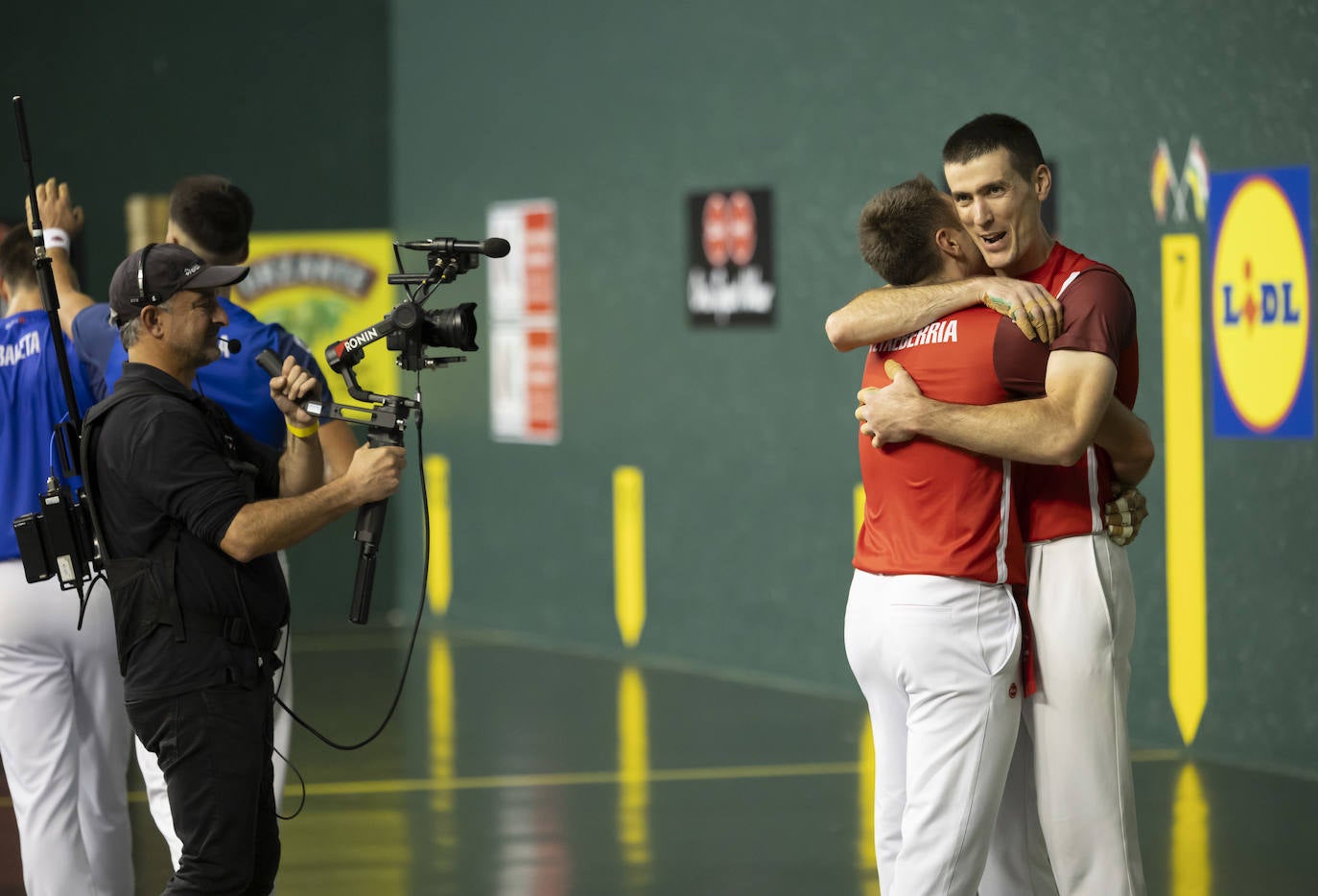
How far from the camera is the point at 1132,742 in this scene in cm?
671

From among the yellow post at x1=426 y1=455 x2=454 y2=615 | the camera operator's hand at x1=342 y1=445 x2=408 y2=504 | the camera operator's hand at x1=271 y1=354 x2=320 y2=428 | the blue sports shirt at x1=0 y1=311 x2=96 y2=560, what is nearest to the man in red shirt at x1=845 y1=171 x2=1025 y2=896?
the camera operator's hand at x1=342 y1=445 x2=408 y2=504

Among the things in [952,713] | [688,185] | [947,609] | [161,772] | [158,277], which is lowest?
[161,772]

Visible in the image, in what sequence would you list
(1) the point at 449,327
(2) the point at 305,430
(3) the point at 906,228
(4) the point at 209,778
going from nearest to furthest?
(4) the point at 209,778, (3) the point at 906,228, (1) the point at 449,327, (2) the point at 305,430

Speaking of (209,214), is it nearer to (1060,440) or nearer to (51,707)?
(51,707)

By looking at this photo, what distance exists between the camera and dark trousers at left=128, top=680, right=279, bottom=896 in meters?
3.21

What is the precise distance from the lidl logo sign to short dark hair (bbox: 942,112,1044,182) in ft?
9.44

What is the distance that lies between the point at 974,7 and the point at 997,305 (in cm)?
427

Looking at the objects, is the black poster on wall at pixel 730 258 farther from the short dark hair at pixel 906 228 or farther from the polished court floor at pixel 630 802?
the short dark hair at pixel 906 228

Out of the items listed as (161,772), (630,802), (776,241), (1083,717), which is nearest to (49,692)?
(161,772)

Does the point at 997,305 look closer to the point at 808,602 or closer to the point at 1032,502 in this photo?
the point at 1032,502

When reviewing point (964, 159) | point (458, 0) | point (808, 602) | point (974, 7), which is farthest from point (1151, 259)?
point (458, 0)

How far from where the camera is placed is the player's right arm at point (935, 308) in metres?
3.15

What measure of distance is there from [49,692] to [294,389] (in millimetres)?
1017

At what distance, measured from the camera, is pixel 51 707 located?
4.00 metres
